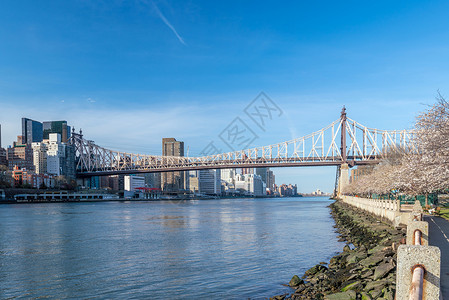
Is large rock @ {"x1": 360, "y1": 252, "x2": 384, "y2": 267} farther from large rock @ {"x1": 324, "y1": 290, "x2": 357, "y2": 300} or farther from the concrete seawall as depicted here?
the concrete seawall

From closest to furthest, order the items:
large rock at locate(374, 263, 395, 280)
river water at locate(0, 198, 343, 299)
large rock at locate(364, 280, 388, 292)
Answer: large rock at locate(364, 280, 388, 292), large rock at locate(374, 263, 395, 280), river water at locate(0, 198, 343, 299)

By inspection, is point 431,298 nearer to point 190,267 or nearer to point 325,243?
point 190,267

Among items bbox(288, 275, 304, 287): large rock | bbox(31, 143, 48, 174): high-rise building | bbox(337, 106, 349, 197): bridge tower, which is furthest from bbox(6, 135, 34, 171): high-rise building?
bbox(288, 275, 304, 287): large rock

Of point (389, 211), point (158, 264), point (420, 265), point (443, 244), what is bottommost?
point (158, 264)

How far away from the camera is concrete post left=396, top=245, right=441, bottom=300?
4387 millimetres

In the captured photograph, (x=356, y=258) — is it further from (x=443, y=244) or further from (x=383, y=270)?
(x=383, y=270)

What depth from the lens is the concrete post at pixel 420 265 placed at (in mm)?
4387

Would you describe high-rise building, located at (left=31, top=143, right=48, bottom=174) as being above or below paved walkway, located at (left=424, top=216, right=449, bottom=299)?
above

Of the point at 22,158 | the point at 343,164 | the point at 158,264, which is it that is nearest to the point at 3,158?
the point at 22,158

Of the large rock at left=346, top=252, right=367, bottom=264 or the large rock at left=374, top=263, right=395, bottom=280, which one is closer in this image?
the large rock at left=374, top=263, right=395, bottom=280

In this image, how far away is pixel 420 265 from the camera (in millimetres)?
4457

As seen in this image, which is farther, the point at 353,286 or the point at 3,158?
the point at 3,158

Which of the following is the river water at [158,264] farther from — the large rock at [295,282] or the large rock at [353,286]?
the large rock at [353,286]

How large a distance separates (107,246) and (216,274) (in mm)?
10097
